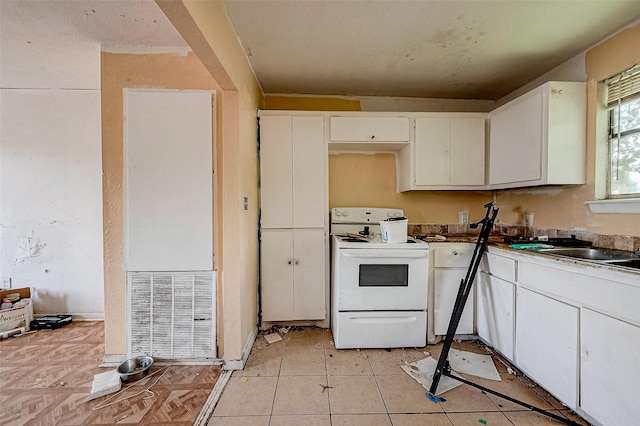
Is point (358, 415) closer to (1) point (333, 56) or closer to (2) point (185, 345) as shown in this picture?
(2) point (185, 345)

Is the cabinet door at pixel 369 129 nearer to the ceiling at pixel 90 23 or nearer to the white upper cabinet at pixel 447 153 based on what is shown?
the white upper cabinet at pixel 447 153

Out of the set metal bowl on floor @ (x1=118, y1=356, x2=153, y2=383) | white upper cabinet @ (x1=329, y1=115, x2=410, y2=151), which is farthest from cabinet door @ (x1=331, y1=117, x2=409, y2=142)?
metal bowl on floor @ (x1=118, y1=356, x2=153, y2=383)

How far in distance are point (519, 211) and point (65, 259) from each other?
465cm

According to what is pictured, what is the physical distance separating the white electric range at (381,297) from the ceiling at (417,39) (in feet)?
5.00

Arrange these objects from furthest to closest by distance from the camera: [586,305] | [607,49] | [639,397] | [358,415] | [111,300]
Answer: [111,300] < [607,49] < [358,415] < [586,305] < [639,397]

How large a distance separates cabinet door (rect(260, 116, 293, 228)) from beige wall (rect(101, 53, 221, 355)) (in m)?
0.59

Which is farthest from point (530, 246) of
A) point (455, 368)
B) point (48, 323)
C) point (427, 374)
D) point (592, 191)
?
point (48, 323)

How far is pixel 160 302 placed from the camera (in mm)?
1949

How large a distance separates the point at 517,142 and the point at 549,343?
1522mm

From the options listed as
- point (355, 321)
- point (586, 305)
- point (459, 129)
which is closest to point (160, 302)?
point (355, 321)

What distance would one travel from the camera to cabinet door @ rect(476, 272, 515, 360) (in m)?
1.90

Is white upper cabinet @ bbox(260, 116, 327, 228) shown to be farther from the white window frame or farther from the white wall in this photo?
the white window frame

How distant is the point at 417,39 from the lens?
1.86 m

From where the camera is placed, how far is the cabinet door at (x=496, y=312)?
190cm
